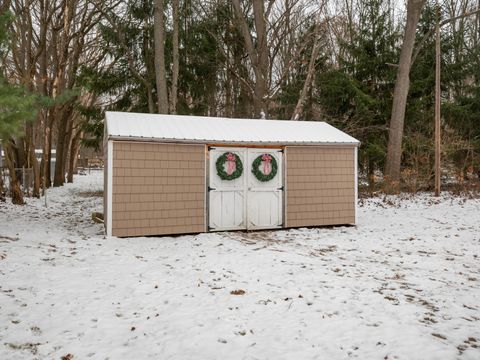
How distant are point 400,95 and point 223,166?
1034 cm

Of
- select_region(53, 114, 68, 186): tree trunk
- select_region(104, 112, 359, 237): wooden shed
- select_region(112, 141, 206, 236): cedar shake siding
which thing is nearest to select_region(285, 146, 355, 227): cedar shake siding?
select_region(104, 112, 359, 237): wooden shed

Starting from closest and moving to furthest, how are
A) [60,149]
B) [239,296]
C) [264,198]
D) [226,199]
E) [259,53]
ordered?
[239,296] → [226,199] → [264,198] → [259,53] → [60,149]

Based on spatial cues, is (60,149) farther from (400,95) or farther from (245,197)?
(400,95)

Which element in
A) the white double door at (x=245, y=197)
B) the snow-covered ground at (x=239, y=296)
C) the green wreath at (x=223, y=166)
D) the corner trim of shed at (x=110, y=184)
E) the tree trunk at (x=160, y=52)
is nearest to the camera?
the snow-covered ground at (x=239, y=296)

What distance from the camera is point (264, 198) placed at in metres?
9.09

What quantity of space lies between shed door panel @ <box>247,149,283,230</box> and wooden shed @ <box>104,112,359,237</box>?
2 centimetres

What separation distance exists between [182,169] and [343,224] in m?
4.32

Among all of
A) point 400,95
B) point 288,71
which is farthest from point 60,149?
point 400,95

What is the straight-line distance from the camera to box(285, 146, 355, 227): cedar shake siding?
Answer: 9.25m

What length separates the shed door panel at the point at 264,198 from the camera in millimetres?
8961

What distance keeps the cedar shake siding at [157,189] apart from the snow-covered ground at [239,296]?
0.38 metres

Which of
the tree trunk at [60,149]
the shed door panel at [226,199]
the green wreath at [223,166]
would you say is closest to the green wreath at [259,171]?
the shed door panel at [226,199]

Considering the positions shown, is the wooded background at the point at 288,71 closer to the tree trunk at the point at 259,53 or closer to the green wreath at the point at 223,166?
the tree trunk at the point at 259,53

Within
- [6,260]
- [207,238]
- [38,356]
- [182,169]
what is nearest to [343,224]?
[207,238]
